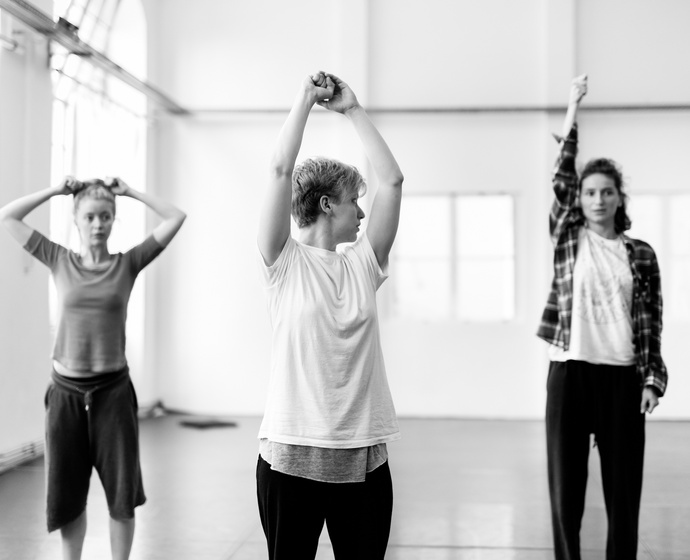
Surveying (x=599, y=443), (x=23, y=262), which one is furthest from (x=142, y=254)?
(x=23, y=262)

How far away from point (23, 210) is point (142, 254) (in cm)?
46

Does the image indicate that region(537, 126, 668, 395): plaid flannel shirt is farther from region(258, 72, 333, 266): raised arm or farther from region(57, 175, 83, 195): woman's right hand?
region(57, 175, 83, 195): woman's right hand

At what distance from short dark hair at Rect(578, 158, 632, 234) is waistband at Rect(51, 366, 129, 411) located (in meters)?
1.79

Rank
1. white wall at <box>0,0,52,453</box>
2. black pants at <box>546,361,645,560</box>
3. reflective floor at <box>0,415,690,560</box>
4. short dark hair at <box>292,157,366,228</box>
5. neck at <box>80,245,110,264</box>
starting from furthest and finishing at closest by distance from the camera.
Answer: white wall at <box>0,0,52,453</box> < reflective floor at <box>0,415,690,560</box> < neck at <box>80,245,110,264</box> < black pants at <box>546,361,645,560</box> < short dark hair at <box>292,157,366,228</box>

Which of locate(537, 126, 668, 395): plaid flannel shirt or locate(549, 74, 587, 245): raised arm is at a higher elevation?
locate(549, 74, 587, 245): raised arm

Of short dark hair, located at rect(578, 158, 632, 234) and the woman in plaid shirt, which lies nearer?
the woman in plaid shirt

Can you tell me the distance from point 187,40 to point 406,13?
215 cm

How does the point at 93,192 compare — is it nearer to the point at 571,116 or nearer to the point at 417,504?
the point at 571,116

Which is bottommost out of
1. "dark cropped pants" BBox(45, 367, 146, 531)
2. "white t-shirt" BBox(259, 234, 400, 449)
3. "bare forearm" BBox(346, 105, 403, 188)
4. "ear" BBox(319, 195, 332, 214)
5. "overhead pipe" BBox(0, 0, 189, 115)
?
"dark cropped pants" BBox(45, 367, 146, 531)

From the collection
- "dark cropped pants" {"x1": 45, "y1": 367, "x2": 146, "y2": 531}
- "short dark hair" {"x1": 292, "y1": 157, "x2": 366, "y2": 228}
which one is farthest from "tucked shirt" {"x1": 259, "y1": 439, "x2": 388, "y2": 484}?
"dark cropped pants" {"x1": 45, "y1": 367, "x2": 146, "y2": 531}

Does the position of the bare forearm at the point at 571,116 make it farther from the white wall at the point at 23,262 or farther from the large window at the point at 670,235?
the large window at the point at 670,235

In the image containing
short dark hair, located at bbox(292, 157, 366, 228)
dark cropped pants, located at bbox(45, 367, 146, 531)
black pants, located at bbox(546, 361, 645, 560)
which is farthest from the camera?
black pants, located at bbox(546, 361, 645, 560)

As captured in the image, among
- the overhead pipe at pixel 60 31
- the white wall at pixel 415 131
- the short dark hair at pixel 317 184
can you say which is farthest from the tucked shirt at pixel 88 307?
the white wall at pixel 415 131

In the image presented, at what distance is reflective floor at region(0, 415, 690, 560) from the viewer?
350 cm
